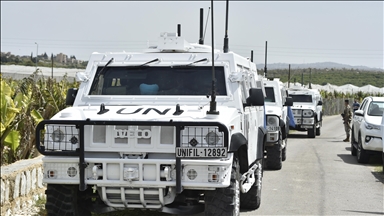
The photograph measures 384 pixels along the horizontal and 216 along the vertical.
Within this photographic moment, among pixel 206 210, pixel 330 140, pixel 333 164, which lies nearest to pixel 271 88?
pixel 333 164

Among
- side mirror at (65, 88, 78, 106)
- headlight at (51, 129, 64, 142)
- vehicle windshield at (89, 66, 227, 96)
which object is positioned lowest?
headlight at (51, 129, 64, 142)

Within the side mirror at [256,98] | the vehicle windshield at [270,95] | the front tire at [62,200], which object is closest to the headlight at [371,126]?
the vehicle windshield at [270,95]

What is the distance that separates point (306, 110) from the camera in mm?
26328

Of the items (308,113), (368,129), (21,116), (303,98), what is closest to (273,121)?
(368,129)

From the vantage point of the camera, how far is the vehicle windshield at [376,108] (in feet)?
53.6

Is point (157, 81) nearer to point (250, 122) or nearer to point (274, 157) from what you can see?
point (250, 122)

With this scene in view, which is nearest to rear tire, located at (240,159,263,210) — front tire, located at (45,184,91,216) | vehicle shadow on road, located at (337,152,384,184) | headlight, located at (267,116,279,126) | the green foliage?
front tire, located at (45,184,91,216)

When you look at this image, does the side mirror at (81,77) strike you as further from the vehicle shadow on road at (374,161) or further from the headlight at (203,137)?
the vehicle shadow on road at (374,161)

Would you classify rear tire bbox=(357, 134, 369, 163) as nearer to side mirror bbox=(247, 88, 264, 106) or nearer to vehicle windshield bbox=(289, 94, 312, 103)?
side mirror bbox=(247, 88, 264, 106)

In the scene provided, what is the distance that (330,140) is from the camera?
82.8ft

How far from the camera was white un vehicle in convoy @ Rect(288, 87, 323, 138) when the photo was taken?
Answer: 2614 centimetres

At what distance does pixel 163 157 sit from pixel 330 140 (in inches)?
759

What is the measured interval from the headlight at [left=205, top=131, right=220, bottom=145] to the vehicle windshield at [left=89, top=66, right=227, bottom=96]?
5.28ft

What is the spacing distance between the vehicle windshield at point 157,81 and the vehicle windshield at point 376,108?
29.4 feet
